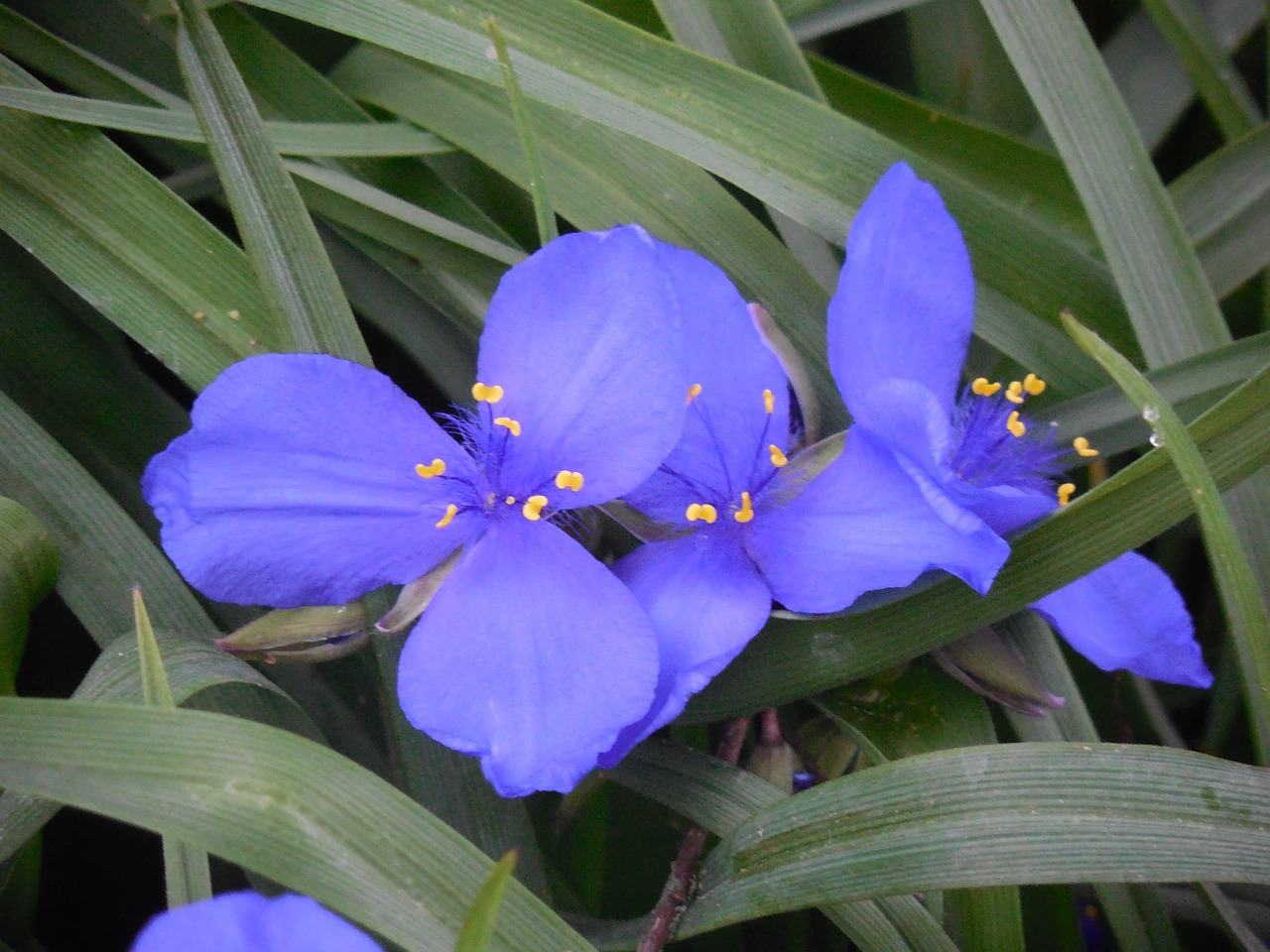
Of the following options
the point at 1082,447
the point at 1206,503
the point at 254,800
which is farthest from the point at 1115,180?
the point at 254,800

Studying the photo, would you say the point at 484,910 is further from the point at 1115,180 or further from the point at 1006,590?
the point at 1115,180

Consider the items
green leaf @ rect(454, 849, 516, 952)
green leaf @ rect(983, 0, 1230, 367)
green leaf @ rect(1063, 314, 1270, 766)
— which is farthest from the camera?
green leaf @ rect(983, 0, 1230, 367)

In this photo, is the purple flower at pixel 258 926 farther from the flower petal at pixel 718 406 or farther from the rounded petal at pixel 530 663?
the flower petal at pixel 718 406

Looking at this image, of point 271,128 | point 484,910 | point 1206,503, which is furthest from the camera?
point 271,128

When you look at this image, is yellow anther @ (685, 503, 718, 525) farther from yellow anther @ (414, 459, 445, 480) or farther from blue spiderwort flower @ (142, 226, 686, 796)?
yellow anther @ (414, 459, 445, 480)

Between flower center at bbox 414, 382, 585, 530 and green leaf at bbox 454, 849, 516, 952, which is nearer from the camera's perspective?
green leaf at bbox 454, 849, 516, 952

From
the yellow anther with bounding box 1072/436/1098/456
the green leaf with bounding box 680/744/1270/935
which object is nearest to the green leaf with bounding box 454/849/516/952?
the green leaf with bounding box 680/744/1270/935
